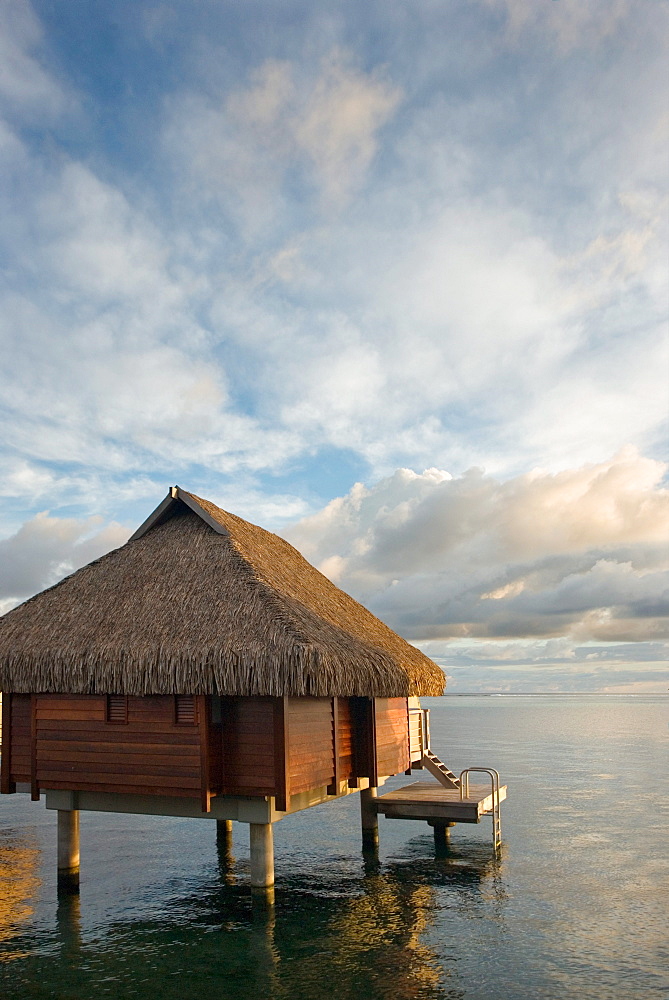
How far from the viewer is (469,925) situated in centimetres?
1661

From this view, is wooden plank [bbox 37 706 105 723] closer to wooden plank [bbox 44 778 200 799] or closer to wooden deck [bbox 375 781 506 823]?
wooden plank [bbox 44 778 200 799]

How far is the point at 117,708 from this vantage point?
16719mm

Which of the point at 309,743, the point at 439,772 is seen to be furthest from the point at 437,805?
the point at 309,743

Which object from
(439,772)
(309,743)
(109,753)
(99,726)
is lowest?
(439,772)

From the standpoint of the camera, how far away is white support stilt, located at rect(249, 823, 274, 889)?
16.7m

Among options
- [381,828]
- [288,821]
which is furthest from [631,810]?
[288,821]

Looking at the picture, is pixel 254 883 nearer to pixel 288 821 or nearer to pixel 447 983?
pixel 447 983

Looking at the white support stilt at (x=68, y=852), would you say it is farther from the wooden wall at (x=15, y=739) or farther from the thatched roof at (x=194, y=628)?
the thatched roof at (x=194, y=628)

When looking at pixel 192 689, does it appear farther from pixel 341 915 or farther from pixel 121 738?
pixel 341 915

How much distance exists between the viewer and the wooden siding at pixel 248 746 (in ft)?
→ 51.3

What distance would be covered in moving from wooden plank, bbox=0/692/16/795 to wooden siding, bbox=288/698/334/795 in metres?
6.71

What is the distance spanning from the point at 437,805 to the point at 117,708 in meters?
8.82

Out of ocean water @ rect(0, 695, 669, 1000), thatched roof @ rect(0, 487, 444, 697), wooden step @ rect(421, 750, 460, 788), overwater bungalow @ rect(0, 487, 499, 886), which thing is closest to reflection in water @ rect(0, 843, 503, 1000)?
ocean water @ rect(0, 695, 669, 1000)

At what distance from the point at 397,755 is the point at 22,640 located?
964 centimetres
